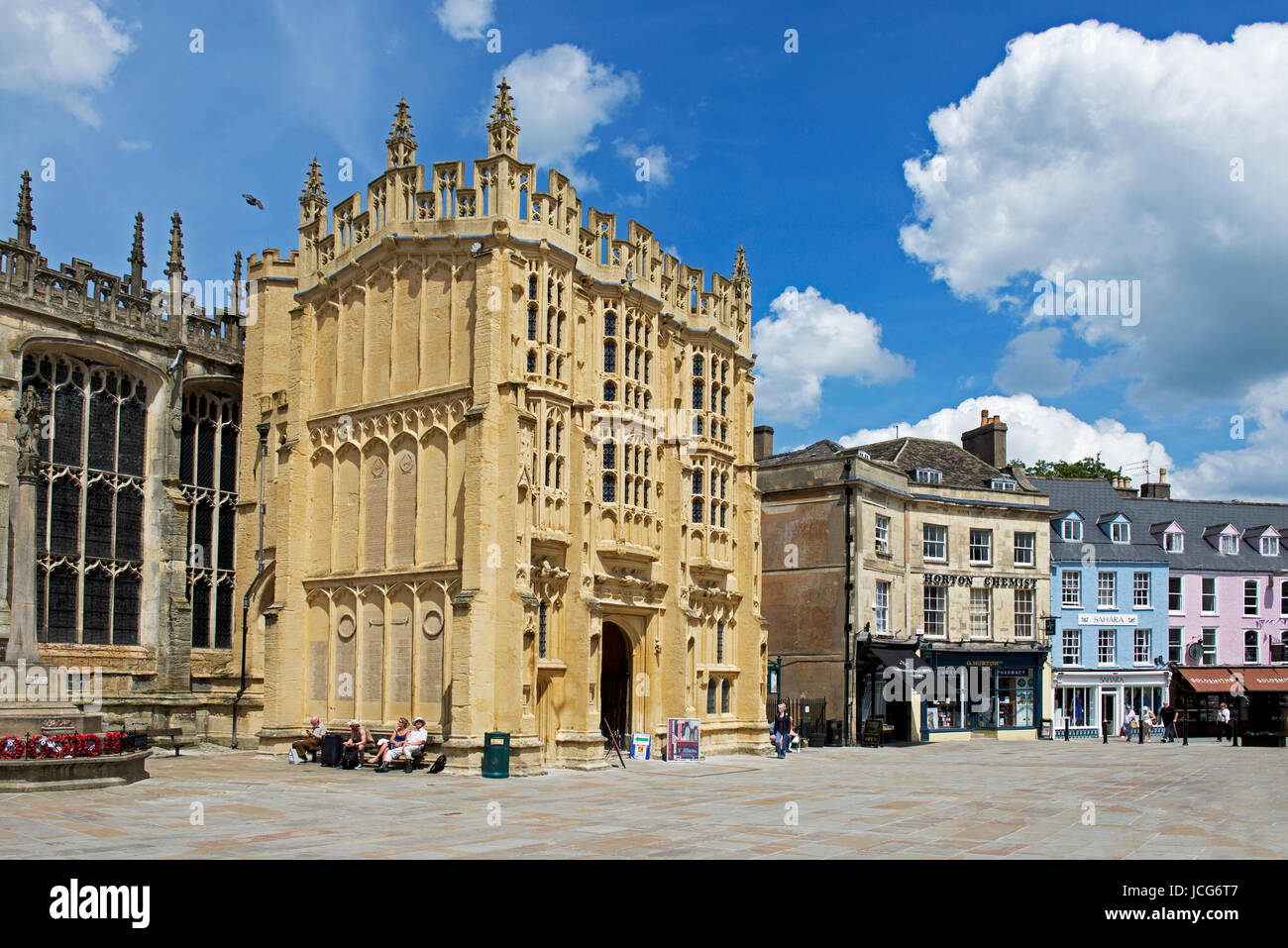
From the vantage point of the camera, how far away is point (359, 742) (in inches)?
1038

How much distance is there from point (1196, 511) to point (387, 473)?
163ft

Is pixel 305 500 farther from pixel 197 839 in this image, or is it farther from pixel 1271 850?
pixel 1271 850

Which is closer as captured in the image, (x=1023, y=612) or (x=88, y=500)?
(x=88, y=500)

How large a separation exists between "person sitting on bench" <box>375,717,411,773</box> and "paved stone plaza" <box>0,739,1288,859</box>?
37cm

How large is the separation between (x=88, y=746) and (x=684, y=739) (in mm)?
15571

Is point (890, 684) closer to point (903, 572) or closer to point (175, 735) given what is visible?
point (903, 572)

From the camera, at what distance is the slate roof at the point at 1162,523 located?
55281 millimetres

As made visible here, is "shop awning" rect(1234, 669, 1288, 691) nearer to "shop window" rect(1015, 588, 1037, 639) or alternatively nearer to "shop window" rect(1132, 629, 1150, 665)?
"shop window" rect(1132, 629, 1150, 665)

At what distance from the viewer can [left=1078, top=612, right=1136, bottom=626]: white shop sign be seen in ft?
175

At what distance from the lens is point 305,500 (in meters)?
30.5

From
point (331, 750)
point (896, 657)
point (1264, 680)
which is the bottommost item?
point (1264, 680)

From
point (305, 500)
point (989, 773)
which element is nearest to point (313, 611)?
point (305, 500)

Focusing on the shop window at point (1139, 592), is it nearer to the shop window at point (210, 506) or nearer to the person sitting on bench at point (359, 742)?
the person sitting on bench at point (359, 742)

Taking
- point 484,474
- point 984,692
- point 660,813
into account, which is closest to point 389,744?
point 484,474
